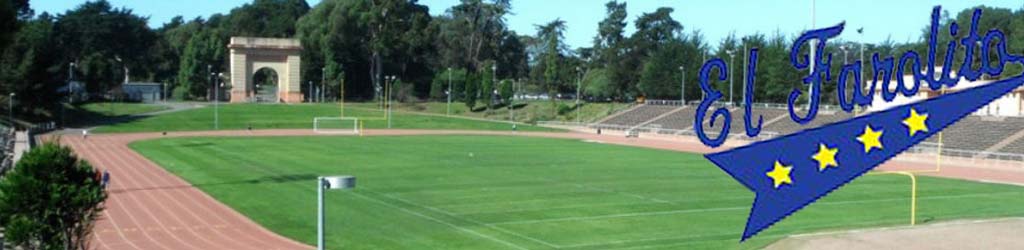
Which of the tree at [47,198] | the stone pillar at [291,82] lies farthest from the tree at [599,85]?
the tree at [47,198]

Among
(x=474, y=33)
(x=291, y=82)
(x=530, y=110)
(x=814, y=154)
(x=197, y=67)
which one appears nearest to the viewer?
(x=814, y=154)

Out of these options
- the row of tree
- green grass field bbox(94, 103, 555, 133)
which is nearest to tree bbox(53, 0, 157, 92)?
the row of tree

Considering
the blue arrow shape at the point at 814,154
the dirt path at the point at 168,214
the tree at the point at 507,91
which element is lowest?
the dirt path at the point at 168,214

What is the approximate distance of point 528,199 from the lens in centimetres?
3225

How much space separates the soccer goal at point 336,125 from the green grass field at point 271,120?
1.06 m

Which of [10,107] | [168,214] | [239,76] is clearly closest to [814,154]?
[168,214]

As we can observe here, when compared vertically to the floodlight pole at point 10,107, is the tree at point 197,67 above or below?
above

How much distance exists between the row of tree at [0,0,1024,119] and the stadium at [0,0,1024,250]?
1.09 ft

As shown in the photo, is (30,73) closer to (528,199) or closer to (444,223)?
Answer: (528,199)

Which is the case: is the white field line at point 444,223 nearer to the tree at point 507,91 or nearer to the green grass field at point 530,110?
the green grass field at point 530,110

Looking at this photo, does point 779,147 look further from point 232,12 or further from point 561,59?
point 232,12

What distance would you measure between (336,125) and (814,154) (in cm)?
7412

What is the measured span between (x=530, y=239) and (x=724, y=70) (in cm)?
1077

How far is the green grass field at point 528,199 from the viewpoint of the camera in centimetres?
2481
